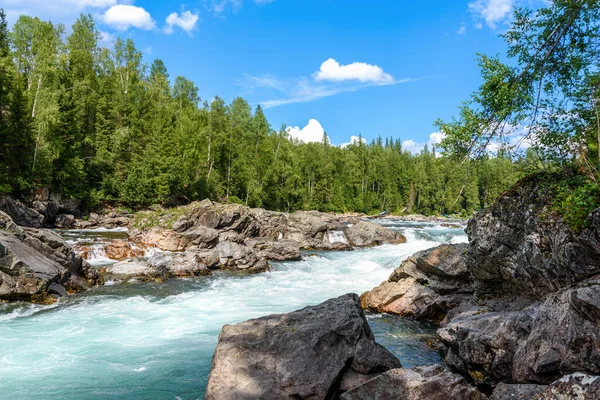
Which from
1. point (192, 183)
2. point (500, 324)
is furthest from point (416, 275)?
point (192, 183)

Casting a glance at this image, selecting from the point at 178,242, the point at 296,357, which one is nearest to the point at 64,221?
the point at 178,242

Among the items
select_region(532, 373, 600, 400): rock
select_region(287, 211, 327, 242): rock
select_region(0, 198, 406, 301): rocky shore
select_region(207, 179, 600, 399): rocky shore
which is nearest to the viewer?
select_region(532, 373, 600, 400): rock

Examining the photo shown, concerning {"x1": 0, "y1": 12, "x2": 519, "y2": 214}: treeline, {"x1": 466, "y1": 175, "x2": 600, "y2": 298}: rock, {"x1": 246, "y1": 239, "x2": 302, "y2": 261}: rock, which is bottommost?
{"x1": 246, "y1": 239, "x2": 302, "y2": 261}: rock

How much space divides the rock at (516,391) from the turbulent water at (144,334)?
434cm

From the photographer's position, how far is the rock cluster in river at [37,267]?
14.4m

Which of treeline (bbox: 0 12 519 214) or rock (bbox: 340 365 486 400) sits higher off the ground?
treeline (bbox: 0 12 519 214)

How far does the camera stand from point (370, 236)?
37875 mm

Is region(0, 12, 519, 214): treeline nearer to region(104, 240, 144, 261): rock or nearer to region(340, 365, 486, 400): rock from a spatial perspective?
region(104, 240, 144, 261): rock

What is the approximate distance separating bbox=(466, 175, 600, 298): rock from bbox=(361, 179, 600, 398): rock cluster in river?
0.02m

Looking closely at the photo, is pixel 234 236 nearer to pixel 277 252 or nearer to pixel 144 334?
pixel 277 252

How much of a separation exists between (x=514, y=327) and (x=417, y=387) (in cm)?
268

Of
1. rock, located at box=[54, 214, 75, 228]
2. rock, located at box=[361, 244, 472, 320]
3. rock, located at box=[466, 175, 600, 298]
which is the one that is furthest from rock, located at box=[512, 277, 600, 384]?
rock, located at box=[54, 214, 75, 228]

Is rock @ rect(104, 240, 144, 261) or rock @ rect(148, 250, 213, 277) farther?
rock @ rect(104, 240, 144, 261)

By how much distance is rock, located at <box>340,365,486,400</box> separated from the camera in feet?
20.2
